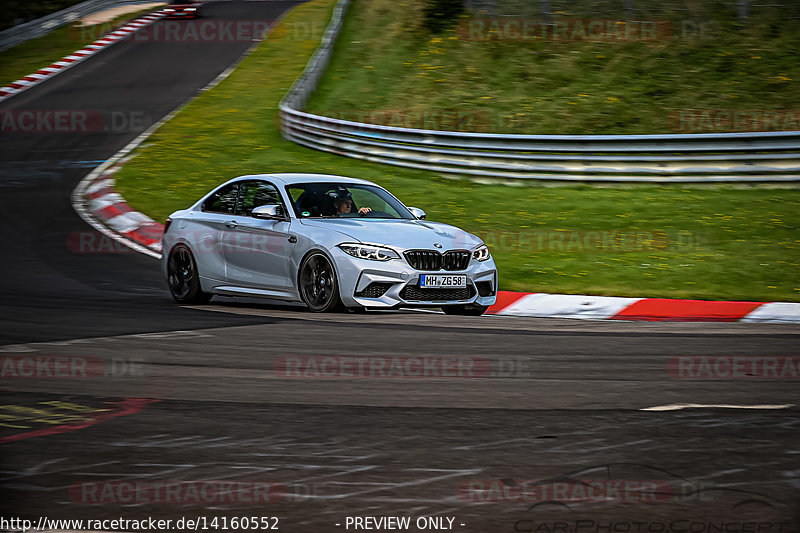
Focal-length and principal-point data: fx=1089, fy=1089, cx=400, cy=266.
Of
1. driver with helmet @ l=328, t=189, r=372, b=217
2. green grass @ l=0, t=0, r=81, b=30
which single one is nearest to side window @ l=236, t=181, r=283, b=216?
driver with helmet @ l=328, t=189, r=372, b=217

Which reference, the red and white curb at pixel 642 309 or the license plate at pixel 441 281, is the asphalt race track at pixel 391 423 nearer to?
the license plate at pixel 441 281

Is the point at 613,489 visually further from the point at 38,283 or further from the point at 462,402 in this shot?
the point at 38,283

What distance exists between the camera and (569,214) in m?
16.6

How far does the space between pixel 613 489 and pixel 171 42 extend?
3723 centimetres

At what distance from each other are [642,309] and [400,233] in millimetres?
2685

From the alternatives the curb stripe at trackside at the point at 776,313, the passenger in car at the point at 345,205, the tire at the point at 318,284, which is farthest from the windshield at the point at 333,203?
the curb stripe at trackside at the point at 776,313

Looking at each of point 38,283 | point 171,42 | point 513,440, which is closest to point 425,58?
point 171,42

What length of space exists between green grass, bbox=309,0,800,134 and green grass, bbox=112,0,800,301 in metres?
2.86

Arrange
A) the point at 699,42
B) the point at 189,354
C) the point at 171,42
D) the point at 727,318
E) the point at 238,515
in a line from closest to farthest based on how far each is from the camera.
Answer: the point at 238,515 → the point at 189,354 → the point at 727,318 → the point at 699,42 → the point at 171,42

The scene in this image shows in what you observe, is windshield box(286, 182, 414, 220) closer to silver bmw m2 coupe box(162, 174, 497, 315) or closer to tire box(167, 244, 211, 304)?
silver bmw m2 coupe box(162, 174, 497, 315)

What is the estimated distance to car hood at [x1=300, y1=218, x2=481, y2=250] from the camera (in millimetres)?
10125

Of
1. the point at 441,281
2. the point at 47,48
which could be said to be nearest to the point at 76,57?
the point at 47,48

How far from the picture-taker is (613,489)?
4.16 meters

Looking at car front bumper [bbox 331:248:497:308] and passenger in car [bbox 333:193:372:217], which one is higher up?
passenger in car [bbox 333:193:372:217]
